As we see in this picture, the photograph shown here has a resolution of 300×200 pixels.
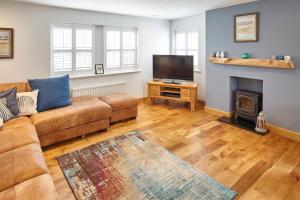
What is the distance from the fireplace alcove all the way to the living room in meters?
0.02

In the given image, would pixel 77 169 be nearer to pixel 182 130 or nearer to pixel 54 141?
pixel 54 141

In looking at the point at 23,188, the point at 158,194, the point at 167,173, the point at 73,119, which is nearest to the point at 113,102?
the point at 73,119

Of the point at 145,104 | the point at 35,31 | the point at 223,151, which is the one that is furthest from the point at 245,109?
the point at 35,31

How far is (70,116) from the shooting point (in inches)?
126

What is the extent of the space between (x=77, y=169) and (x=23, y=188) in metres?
1.06

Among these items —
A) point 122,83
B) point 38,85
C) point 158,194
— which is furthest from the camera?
point 122,83

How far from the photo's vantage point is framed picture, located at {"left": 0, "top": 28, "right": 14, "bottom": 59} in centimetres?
360

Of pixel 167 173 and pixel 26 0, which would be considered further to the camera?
pixel 26 0

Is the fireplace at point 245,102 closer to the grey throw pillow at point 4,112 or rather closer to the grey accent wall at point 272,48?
the grey accent wall at point 272,48

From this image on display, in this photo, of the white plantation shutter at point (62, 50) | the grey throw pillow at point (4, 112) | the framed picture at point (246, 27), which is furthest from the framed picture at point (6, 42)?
the framed picture at point (246, 27)

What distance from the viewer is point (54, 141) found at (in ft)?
10.2

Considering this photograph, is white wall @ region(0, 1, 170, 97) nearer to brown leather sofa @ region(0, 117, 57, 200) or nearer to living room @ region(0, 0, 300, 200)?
living room @ region(0, 0, 300, 200)

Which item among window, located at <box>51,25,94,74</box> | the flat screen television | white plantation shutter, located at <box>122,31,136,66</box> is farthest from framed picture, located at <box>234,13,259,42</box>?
window, located at <box>51,25,94,74</box>

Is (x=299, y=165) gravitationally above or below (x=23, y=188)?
below
